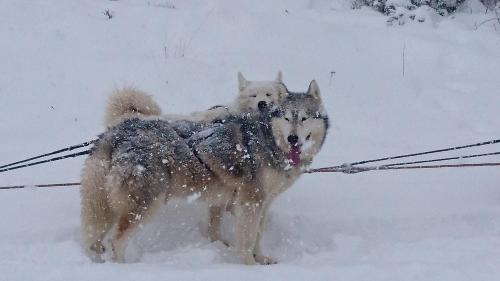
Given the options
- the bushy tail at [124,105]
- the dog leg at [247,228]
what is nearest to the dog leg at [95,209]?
the bushy tail at [124,105]

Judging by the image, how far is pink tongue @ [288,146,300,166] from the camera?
407cm

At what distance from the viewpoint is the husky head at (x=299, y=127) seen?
13.3 feet

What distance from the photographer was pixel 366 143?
650 centimetres

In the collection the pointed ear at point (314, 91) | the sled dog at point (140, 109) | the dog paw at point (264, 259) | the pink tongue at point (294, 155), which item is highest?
the pointed ear at point (314, 91)

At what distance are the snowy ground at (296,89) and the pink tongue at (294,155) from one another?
2.47ft

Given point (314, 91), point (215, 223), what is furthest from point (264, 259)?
point (314, 91)

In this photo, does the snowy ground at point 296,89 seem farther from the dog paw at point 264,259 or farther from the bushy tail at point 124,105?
the bushy tail at point 124,105

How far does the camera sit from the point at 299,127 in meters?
4.06

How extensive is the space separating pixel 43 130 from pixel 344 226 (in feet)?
12.5

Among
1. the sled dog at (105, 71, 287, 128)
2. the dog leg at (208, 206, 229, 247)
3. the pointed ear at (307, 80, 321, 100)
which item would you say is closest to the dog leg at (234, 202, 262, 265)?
the dog leg at (208, 206, 229, 247)

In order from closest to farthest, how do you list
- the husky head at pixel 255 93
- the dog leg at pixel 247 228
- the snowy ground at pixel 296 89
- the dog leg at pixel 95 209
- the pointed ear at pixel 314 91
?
1. the dog leg at pixel 95 209
2. the snowy ground at pixel 296 89
3. the dog leg at pixel 247 228
4. the pointed ear at pixel 314 91
5. the husky head at pixel 255 93

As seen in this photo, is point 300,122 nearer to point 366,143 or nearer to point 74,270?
point 74,270

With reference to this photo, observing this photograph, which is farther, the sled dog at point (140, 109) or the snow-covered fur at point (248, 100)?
the snow-covered fur at point (248, 100)

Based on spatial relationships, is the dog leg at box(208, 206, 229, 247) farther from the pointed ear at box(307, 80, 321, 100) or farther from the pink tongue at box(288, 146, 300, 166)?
the pointed ear at box(307, 80, 321, 100)
